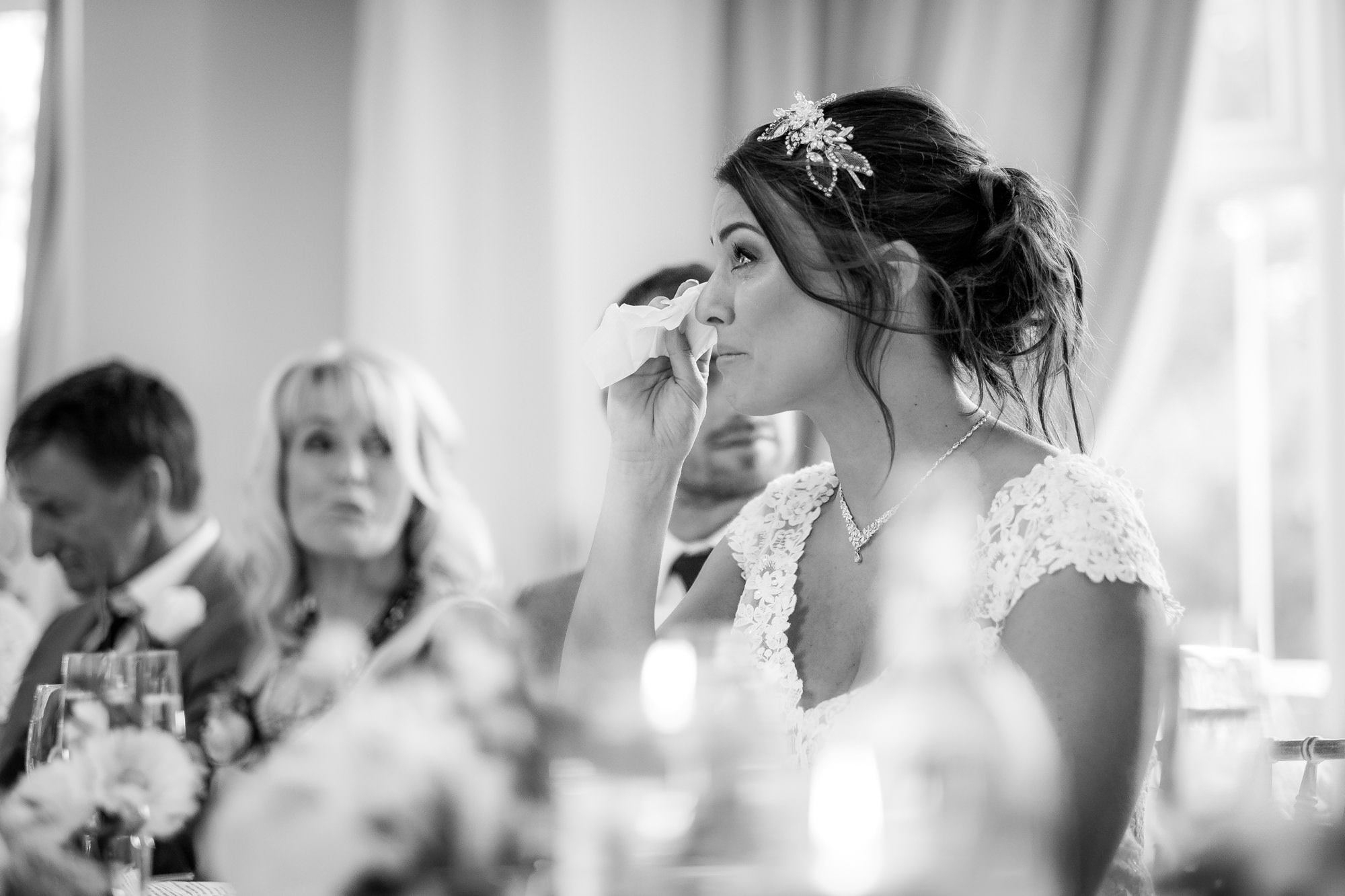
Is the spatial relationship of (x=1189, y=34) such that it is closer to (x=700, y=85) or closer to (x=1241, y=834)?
(x=700, y=85)

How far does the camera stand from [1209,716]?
0.85 metres

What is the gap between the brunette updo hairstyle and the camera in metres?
1.96

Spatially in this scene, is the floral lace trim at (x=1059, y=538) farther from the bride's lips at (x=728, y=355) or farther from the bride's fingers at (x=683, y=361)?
the bride's fingers at (x=683, y=361)

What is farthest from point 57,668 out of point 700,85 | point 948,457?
point 700,85

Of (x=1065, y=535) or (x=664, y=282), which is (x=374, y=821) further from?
(x=664, y=282)

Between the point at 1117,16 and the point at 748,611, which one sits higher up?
the point at 1117,16

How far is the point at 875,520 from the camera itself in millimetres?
2090

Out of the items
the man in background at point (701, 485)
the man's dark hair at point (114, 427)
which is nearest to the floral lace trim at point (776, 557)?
the man in background at point (701, 485)

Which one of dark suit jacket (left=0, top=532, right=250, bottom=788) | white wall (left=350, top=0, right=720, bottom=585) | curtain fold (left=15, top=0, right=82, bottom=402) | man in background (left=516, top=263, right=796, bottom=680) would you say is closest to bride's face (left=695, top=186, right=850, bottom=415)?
man in background (left=516, top=263, right=796, bottom=680)

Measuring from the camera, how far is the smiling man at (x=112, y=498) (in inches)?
132

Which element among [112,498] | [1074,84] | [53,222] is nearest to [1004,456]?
[112,498]

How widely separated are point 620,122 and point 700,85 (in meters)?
0.31

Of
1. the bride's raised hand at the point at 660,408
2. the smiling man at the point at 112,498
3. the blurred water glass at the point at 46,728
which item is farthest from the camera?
the smiling man at the point at 112,498

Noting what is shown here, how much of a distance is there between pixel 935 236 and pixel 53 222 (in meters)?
3.80
